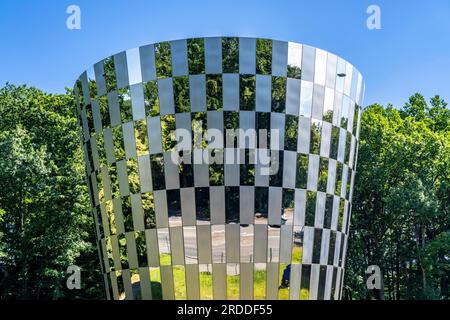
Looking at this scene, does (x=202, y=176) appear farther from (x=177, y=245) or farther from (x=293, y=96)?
(x=293, y=96)

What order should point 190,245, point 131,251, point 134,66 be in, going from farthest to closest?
point 131,251, point 134,66, point 190,245

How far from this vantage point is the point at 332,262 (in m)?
20.9

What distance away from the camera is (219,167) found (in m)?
18.7

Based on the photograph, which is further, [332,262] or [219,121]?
[332,262]

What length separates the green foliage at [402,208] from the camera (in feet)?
103

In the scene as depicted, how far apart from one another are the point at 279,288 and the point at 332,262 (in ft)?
9.83

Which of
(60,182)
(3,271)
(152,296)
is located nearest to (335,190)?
(152,296)

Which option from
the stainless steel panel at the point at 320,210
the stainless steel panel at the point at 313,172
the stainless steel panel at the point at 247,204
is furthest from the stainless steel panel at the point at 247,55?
the stainless steel panel at the point at 320,210

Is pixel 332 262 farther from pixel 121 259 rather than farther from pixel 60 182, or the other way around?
pixel 60 182

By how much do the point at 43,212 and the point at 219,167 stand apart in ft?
53.6

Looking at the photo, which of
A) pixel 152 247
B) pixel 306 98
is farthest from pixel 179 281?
pixel 306 98

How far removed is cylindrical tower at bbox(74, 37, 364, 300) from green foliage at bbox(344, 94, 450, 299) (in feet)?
44.9
